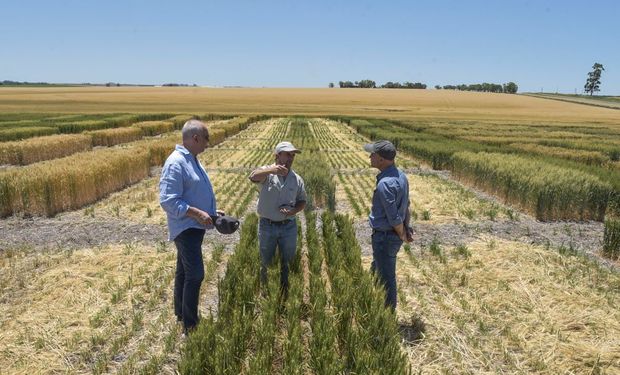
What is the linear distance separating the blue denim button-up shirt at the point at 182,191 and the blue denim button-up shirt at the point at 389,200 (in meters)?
1.90

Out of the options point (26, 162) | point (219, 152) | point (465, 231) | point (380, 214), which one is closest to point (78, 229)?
point (380, 214)

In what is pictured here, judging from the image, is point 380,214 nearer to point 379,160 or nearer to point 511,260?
point 379,160

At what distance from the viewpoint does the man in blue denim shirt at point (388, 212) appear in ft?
17.3

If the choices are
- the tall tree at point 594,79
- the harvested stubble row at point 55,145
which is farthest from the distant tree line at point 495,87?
the harvested stubble row at point 55,145

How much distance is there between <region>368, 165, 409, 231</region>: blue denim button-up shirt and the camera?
207 inches

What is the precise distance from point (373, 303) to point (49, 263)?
6326mm

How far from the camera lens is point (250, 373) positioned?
12.8 feet

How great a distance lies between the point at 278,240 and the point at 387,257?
1.39 m

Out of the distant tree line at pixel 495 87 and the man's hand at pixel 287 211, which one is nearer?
the man's hand at pixel 287 211

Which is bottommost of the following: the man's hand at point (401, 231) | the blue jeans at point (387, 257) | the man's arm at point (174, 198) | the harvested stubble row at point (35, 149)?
the harvested stubble row at point (35, 149)

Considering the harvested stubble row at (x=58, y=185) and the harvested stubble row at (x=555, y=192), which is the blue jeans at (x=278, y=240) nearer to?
the harvested stubble row at (x=58, y=185)

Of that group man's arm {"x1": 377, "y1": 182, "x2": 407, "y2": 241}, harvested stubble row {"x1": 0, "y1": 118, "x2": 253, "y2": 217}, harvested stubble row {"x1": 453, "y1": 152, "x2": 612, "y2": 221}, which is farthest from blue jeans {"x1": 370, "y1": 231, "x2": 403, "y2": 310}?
harvested stubble row {"x1": 0, "y1": 118, "x2": 253, "y2": 217}

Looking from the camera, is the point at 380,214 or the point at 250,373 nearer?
the point at 250,373

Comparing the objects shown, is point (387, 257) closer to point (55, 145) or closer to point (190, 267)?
point (190, 267)
